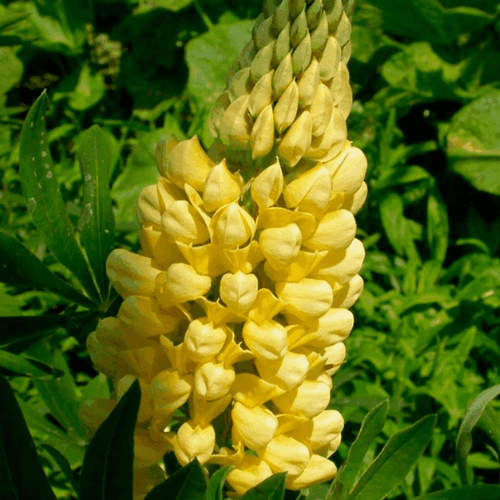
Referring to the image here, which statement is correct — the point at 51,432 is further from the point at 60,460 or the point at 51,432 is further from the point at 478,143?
the point at 478,143

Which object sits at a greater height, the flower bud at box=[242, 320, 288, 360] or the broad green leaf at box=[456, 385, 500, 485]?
the flower bud at box=[242, 320, 288, 360]

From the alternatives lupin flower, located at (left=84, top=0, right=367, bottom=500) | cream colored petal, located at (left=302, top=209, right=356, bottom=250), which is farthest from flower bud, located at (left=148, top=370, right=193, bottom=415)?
cream colored petal, located at (left=302, top=209, right=356, bottom=250)

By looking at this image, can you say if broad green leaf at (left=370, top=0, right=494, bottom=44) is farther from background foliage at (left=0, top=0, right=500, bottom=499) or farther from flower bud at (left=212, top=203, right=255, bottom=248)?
flower bud at (left=212, top=203, right=255, bottom=248)

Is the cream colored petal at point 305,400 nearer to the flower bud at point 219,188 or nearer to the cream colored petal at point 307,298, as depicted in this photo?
the cream colored petal at point 307,298

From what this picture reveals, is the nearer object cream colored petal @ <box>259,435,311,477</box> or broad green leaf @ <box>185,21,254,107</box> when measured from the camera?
cream colored petal @ <box>259,435,311,477</box>

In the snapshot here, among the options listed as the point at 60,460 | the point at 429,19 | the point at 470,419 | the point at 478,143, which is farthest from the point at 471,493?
the point at 429,19

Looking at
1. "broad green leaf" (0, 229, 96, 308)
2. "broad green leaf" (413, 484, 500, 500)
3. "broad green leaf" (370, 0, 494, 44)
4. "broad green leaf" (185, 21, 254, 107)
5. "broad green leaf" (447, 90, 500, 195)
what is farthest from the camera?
"broad green leaf" (185, 21, 254, 107)

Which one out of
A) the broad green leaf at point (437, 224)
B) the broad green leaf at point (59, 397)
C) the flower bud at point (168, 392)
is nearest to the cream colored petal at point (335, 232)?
the flower bud at point (168, 392)
